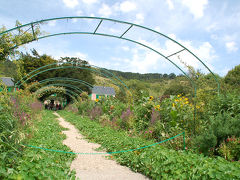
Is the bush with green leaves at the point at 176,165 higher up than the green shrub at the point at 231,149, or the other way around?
the green shrub at the point at 231,149

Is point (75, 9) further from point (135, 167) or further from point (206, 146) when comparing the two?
point (206, 146)

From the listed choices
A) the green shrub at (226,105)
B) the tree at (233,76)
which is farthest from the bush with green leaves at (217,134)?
the tree at (233,76)

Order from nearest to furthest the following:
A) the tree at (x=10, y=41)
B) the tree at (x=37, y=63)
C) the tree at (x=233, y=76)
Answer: the tree at (x=10, y=41), the tree at (x=233, y=76), the tree at (x=37, y=63)

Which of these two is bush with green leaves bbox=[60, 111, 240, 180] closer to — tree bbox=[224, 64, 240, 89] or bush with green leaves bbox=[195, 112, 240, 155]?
bush with green leaves bbox=[195, 112, 240, 155]

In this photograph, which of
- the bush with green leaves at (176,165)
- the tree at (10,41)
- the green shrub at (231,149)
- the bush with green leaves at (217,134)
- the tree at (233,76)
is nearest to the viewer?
the bush with green leaves at (176,165)

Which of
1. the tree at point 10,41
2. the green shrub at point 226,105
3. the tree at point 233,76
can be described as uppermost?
the tree at point 233,76

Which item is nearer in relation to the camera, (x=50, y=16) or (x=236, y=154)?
(x=236, y=154)

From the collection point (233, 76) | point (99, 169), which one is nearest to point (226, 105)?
point (99, 169)

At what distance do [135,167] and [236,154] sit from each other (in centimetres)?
191

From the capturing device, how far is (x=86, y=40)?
742 centimetres

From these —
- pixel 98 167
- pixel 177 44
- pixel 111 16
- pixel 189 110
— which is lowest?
pixel 98 167

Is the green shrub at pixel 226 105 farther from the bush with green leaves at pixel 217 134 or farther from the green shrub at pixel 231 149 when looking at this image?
the green shrub at pixel 231 149

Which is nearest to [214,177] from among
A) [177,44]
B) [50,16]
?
[177,44]

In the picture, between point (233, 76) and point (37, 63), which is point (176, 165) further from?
point (37, 63)
